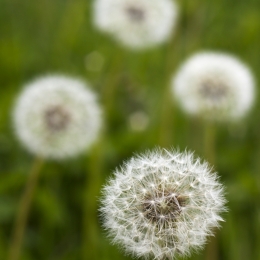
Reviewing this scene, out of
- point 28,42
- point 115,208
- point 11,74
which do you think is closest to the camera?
point 115,208

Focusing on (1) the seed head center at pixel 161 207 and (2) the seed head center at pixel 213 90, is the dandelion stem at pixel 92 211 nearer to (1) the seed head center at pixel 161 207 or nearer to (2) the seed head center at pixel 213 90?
(2) the seed head center at pixel 213 90

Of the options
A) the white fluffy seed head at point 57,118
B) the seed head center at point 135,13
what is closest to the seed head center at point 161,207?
the white fluffy seed head at point 57,118

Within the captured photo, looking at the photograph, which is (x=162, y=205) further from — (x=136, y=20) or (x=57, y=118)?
(x=136, y=20)

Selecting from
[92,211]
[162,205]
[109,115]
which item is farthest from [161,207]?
[109,115]

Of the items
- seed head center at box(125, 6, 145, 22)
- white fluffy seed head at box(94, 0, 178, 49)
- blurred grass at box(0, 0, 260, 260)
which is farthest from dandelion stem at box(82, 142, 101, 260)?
seed head center at box(125, 6, 145, 22)

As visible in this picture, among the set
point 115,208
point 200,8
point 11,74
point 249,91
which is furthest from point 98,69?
point 115,208

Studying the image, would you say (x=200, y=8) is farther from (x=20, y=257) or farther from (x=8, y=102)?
(x=20, y=257)
